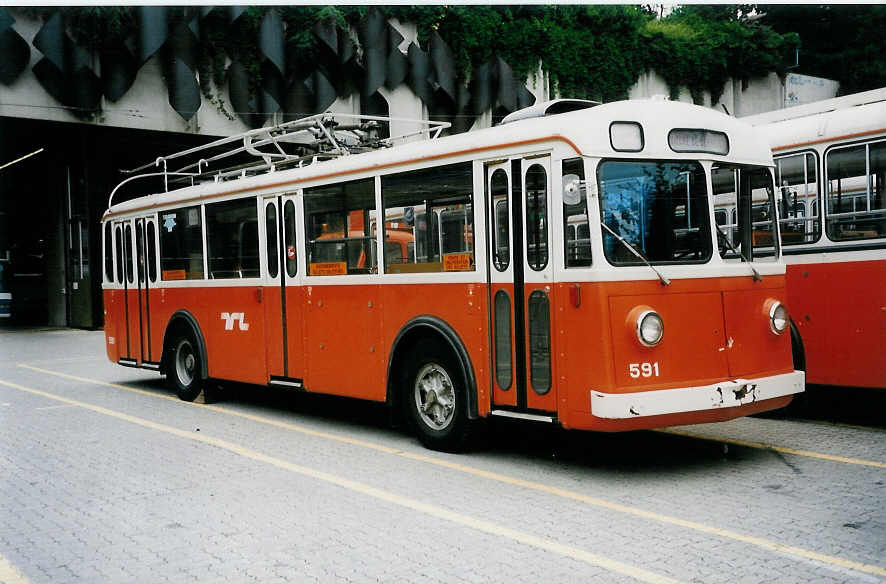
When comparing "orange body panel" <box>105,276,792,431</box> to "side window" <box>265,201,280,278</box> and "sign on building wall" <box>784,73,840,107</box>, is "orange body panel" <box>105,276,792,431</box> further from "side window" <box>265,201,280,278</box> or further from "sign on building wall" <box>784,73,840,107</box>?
"sign on building wall" <box>784,73,840,107</box>

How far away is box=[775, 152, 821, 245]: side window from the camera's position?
9.22m

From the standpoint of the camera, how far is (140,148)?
27.9 metres

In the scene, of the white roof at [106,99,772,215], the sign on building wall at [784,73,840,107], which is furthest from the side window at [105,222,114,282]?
the sign on building wall at [784,73,840,107]

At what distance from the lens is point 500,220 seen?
7.59 metres

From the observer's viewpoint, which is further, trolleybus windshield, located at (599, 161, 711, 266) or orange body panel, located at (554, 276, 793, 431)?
trolleybus windshield, located at (599, 161, 711, 266)

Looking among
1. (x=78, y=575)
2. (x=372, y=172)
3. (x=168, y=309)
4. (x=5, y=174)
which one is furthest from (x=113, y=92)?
(x=78, y=575)

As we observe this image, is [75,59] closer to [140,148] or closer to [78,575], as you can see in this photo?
[140,148]

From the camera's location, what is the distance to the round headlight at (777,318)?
743 centimetres

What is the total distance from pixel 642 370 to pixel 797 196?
3765 millimetres

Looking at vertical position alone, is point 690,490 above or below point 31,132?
below

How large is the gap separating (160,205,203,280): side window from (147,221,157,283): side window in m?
0.20

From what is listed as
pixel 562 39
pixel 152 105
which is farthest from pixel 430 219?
pixel 562 39

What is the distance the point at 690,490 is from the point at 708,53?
31959mm

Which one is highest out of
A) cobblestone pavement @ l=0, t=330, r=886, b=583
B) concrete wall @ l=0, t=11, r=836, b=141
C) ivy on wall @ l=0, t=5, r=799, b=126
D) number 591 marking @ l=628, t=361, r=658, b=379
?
ivy on wall @ l=0, t=5, r=799, b=126
